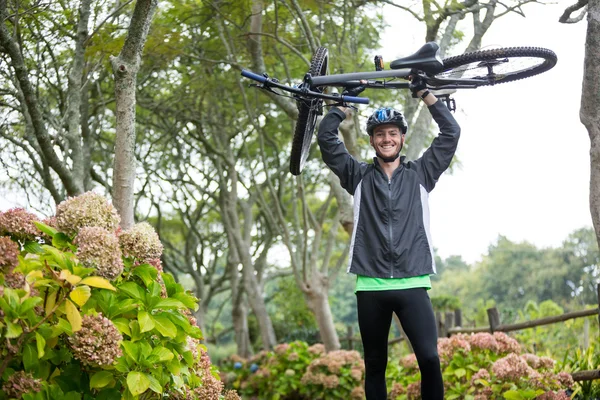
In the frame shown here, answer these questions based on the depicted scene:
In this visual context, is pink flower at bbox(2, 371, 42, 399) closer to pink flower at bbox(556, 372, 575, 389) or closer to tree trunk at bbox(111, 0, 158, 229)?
tree trunk at bbox(111, 0, 158, 229)

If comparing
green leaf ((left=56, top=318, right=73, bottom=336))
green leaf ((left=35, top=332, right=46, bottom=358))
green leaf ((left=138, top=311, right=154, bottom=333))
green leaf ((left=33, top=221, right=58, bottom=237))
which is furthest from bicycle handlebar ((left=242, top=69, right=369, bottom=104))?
green leaf ((left=35, top=332, right=46, bottom=358))

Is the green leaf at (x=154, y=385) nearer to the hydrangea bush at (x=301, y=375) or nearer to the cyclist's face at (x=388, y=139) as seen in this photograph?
the cyclist's face at (x=388, y=139)

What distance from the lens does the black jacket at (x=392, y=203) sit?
11.4ft

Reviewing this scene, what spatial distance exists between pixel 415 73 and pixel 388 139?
372 mm

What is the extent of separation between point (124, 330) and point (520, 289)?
38973mm

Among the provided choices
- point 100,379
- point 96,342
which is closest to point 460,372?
point 100,379

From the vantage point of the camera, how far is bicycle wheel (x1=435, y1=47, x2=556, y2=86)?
3.91 m

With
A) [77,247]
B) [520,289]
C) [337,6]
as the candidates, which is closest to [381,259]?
[77,247]

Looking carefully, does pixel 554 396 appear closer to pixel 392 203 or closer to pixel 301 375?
pixel 392 203

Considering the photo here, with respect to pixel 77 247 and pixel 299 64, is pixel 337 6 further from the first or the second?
pixel 77 247

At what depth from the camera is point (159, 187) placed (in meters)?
15.2

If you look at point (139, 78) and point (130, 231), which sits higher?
point (139, 78)

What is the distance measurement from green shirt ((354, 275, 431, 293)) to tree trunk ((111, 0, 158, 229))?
1.64 meters

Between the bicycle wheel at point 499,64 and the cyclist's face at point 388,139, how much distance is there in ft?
1.35
